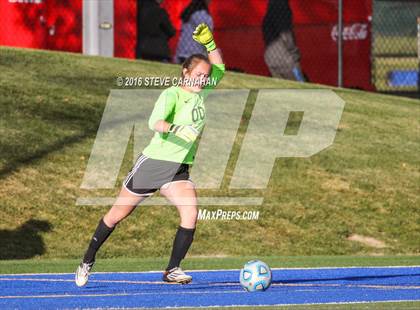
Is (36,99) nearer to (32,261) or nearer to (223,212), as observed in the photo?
(223,212)

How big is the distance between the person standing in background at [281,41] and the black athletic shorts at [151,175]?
13024mm

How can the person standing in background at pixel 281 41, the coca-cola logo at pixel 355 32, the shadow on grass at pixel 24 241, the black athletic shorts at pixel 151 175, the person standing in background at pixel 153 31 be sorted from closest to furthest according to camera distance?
1. the black athletic shorts at pixel 151 175
2. the shadow on grass at pixel 24 241
3. the person standing in background at pixel 153 31
4. the person standing in background at pixel 281 41
5. the coca-cola logo at pixel 355 32

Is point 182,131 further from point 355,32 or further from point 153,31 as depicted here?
point 355,32

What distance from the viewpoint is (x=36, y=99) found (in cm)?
2091

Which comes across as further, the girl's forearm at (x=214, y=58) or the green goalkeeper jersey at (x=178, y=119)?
the girl's forearm at (x=214, y=58)

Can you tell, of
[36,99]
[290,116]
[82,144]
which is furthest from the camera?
[290,116]

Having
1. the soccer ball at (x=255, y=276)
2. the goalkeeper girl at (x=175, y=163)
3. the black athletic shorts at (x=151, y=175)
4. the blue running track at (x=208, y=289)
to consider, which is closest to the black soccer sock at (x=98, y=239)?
→ the goalkeeper girl at (x=175, y=163)

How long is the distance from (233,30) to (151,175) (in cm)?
1515

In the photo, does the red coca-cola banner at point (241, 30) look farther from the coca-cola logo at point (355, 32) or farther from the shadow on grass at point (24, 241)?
the shadow on grass at point (24, 241)

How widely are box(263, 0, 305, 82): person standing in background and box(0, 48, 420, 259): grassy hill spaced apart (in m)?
1.87

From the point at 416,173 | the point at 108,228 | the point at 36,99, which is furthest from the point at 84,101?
the point at 108,228

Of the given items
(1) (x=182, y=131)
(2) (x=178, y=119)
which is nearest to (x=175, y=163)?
(2) (x=178, y=119)

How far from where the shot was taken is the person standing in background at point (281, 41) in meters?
24.0

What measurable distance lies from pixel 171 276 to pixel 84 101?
10.3m
